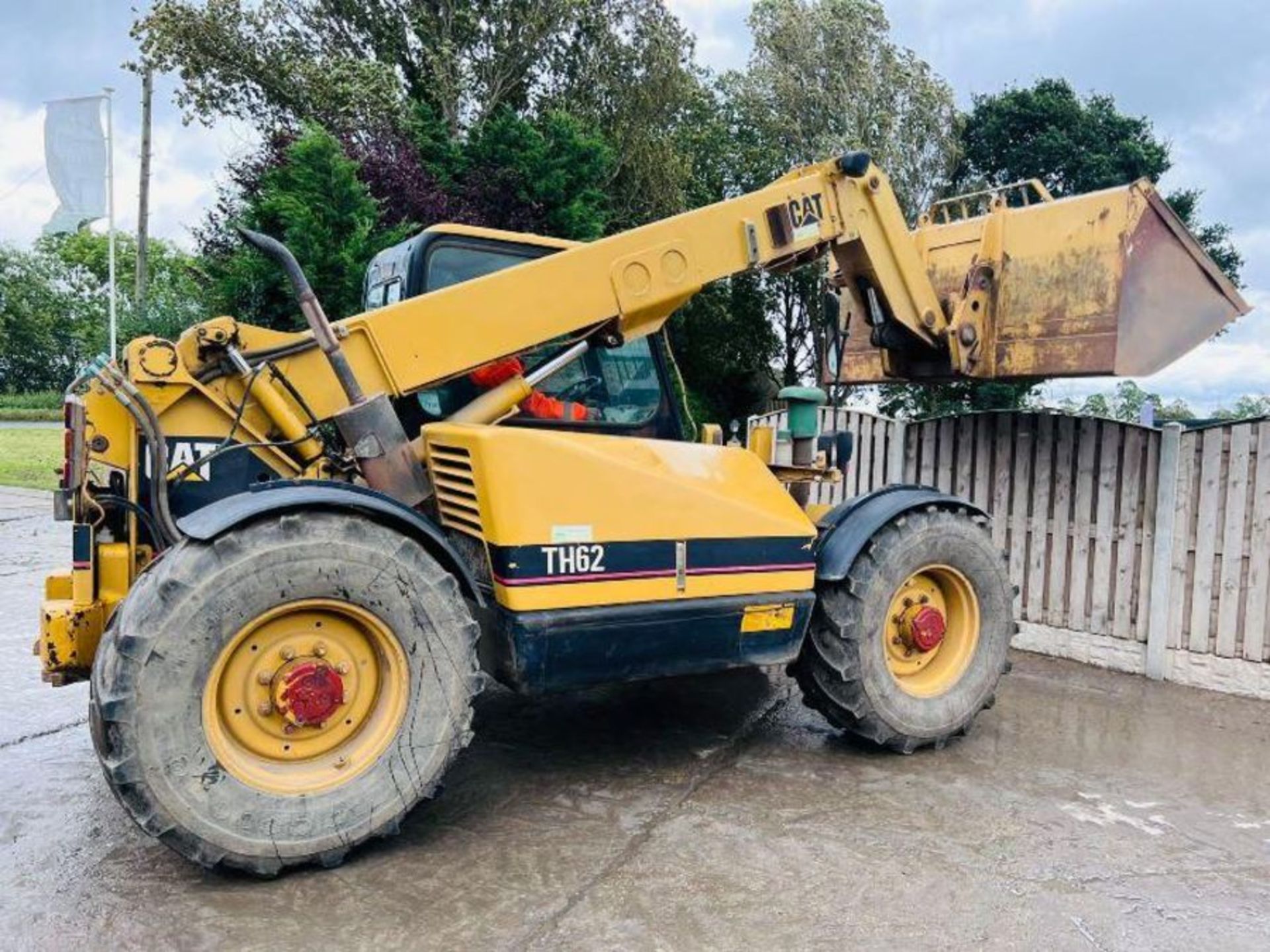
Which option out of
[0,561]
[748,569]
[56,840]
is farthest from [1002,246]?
[0,561]

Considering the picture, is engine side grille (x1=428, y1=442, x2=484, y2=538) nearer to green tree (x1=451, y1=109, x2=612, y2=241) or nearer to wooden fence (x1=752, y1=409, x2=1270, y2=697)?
wooden fence (x1=752, y1=409, x2=1270, y2=697)

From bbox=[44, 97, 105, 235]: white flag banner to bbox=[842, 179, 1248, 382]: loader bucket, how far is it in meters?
16.8

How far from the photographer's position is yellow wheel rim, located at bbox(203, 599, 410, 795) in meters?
3.13

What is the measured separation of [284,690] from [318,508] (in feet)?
1.97

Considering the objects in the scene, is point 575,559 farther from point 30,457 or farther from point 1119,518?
point 30,457

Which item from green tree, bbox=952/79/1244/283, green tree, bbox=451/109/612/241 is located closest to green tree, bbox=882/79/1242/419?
green tree, bbox=952/79/1244/283

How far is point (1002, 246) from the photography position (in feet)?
17.5

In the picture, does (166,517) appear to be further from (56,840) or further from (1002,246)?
(1002,246)

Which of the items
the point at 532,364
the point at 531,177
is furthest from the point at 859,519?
the point at 531,177

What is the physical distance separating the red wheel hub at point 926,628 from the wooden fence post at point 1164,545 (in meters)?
2.21

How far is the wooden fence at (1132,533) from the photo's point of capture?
5652 millimetres

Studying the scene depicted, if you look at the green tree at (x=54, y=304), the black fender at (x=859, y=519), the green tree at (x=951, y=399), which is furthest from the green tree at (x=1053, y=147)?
the green tree at (x=54, y=304)

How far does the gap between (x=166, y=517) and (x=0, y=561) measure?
7.29 meters

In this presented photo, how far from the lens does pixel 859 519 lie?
14.7ft
